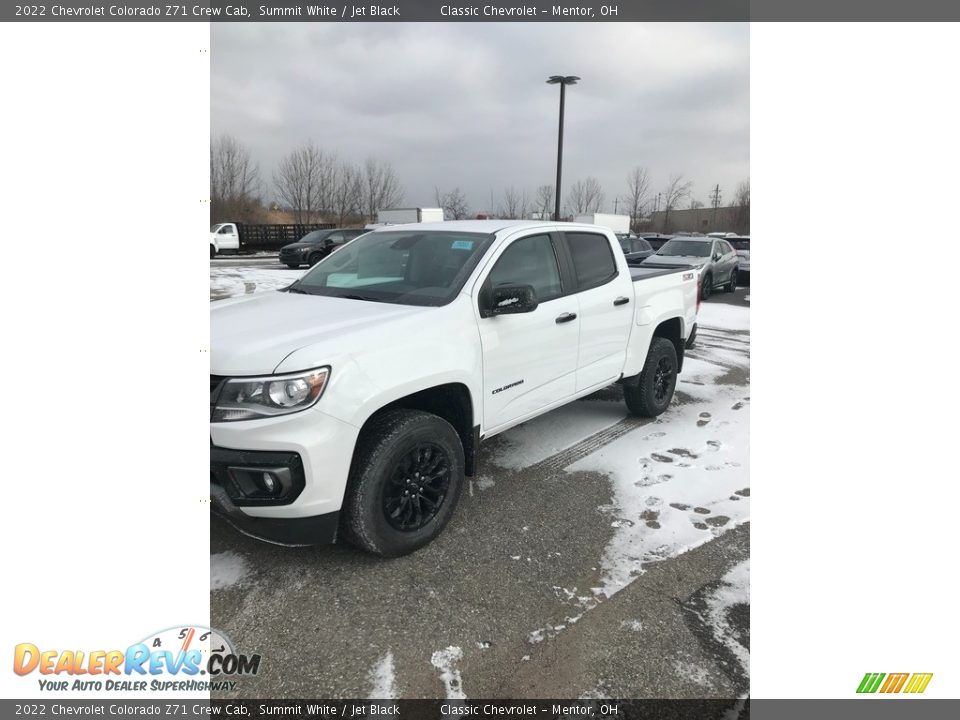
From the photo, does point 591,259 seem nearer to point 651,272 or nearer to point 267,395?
point 651,272

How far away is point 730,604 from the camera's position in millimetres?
2865

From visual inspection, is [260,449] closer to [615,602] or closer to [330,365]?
[330,365]

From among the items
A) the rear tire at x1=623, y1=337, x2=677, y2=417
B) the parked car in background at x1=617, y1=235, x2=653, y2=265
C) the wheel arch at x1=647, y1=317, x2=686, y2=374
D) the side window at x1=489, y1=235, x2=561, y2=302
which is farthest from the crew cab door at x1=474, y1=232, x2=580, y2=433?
the parked car in background at x1=617, y1=235, x2=653, y2=265

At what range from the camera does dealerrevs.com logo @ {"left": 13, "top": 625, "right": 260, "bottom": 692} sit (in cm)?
217

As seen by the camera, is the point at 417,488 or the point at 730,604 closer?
the point at 730,604

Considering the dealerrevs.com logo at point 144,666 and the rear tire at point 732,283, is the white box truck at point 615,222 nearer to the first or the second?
the rear tire at point 732,283

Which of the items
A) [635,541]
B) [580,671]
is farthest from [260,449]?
[635,541]

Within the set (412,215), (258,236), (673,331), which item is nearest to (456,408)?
(673,331)

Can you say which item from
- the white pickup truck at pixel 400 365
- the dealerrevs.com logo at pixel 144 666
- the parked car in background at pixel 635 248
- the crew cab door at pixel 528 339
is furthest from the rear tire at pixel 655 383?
the parked car in background at pixel 635 248

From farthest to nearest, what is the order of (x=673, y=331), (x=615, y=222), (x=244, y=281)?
(x=615, y=222), (x=244, y=281), (x=673, y=331)

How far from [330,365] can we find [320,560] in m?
1.12

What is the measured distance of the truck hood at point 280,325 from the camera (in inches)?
107

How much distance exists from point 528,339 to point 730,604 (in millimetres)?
1797

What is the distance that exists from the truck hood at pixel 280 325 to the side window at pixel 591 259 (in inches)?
62.7
